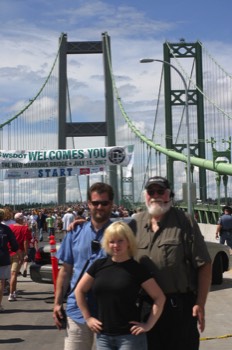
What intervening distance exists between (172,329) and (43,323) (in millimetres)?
4373

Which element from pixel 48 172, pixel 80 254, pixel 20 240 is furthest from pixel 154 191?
pixel 48 172

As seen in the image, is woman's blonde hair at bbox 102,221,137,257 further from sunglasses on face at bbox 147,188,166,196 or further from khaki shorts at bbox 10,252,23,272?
khaki shorts at bbox 10,252,23,272

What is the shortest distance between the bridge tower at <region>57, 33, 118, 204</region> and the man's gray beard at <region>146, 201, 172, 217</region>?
27955 mm

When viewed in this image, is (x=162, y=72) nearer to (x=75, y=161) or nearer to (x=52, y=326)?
(x=75, y=161)

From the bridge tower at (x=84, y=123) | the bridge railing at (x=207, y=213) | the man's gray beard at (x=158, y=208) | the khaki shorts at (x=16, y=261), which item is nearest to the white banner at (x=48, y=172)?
the bridge railing at (x=207, y=213)

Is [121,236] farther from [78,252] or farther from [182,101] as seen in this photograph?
[182,101]

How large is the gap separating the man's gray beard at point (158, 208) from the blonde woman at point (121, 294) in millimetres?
365

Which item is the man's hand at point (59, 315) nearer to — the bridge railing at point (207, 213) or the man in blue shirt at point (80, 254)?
the man in blue shirt at point (80, 254)

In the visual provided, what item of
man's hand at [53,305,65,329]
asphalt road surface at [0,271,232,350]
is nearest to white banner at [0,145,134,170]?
asphalt road surface at [0,271,232,350]

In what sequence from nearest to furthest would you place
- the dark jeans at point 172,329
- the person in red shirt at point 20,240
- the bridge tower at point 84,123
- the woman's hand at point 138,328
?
the woman's hand at point 138,328, the dark jeans at point 172,329, the person in red shirt at point 20,240, the bridge tower at point 84,123

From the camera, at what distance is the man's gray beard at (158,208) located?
3.79 metres

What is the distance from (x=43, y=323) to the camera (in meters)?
7.79

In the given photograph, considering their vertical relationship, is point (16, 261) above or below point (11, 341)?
above

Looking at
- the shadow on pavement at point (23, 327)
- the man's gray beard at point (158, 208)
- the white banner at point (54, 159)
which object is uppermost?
the white banner at point (54, 159)
